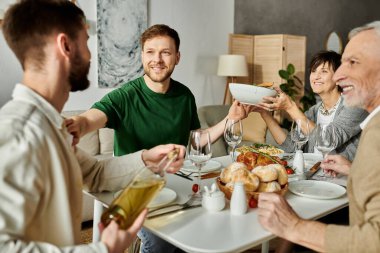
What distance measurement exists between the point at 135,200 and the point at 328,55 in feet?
6.29

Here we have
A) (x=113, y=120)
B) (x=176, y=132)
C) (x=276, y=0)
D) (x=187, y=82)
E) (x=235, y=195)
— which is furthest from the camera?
(x=276, y=0)

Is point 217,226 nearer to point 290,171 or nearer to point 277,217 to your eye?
point 277,217

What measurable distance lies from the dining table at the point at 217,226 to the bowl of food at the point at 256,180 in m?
0.06

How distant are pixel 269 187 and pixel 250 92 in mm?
782

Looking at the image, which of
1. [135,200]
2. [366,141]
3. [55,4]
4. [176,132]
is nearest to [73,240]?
[135,200]

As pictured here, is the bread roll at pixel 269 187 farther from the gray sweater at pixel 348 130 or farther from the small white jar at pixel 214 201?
the gray sweater at pixel 348 130

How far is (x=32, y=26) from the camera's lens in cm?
94

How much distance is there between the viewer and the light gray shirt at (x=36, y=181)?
79 centimetres

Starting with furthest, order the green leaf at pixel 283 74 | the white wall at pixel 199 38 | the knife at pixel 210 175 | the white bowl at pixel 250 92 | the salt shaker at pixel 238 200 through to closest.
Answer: the green leaf at pixel 283 74 → the white wall at pixel 199 38 → the white bowl at pixel 250 92 → the knife at pixel 210 175 → the salt shaker at pixel 238 200

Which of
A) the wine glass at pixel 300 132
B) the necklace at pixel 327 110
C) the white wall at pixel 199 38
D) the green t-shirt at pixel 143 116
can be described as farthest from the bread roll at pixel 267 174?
the white wall at pixel 199 38

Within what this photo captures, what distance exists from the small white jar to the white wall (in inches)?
119

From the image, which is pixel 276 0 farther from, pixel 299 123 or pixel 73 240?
pixel 73 240

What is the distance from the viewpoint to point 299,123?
1.84 m

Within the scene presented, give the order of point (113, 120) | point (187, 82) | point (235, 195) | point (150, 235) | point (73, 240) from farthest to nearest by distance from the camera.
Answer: point (187, 82), point (113, 120), point (150, 235), point (235, 195), point (73, 240)
